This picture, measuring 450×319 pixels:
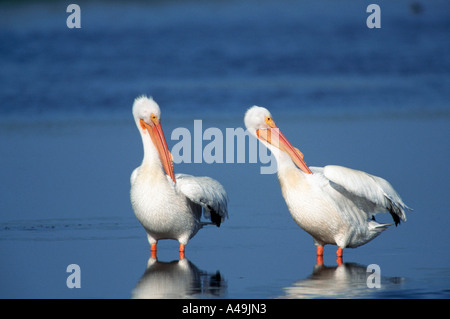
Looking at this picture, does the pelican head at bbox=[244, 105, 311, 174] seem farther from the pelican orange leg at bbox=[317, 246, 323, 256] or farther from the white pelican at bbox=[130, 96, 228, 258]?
the pelican orange leg at bbox=[317, 246, 323, 256]

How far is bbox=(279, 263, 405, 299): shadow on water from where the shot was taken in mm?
5730

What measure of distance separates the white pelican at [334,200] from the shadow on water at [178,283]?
0.89m

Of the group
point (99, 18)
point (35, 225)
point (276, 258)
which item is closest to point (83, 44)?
point (99, 18)

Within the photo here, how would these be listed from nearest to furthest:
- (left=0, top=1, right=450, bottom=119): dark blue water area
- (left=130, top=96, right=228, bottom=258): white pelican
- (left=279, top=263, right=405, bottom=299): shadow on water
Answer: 1. (left=279, top=263, right=405, bottom=299): shadow on water
2. (left=130, top=96, right=228, bottom=258): white pelican
3. (left=0, top=1, right=450, bottom=119): dark blue water area

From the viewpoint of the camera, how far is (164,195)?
6996mm

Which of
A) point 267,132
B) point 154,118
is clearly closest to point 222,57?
point 154,118

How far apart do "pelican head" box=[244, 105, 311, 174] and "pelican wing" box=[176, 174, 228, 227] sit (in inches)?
21.9

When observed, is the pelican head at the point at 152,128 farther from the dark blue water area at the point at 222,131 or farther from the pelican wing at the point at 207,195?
the dark blue water area at the point at 222,131

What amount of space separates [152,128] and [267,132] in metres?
0.94

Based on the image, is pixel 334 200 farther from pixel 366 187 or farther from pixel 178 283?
pixel 178 283

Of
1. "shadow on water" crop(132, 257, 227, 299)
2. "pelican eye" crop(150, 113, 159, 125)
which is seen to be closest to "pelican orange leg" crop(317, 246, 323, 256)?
"shadow on water" crop(132, 257, 227, 299)

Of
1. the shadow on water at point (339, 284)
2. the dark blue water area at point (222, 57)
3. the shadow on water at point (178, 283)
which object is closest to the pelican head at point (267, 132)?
the shadow on water at point (339, 284)

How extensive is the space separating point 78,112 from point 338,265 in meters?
8.96

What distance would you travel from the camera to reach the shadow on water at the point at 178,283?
19.1 feet
